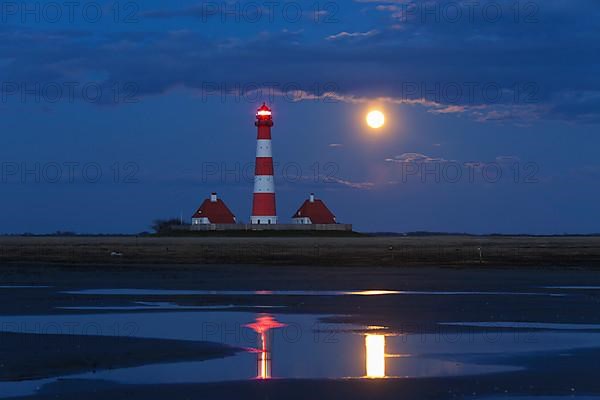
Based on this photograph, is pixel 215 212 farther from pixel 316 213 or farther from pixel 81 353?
pixel 81 353

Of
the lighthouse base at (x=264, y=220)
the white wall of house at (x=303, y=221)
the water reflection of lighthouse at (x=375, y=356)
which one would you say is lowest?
the water reflection of lighthouse at (x=375, y=356)

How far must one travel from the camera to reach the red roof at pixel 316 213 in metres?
112

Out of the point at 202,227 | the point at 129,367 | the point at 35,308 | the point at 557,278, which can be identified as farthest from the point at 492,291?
the point at 202,227

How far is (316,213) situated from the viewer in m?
112

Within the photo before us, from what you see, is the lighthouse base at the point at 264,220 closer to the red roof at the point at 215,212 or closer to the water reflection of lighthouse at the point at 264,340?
the red roof at the point at 215,212

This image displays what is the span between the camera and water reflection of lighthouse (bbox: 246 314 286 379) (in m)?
15.8

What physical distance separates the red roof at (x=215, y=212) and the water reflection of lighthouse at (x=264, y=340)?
87374 mm

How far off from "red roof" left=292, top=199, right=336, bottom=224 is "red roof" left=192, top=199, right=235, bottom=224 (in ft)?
23.2

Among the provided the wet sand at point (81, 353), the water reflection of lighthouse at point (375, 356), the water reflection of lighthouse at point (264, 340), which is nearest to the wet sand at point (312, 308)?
the wet sand at point (81, 353)

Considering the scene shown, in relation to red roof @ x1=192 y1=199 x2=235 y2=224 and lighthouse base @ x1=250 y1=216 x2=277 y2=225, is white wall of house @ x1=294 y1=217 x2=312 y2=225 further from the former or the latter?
lighthouse base @ x1=250 y1=216 x2=277 y2=225

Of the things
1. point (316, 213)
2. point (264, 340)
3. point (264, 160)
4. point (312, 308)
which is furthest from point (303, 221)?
point (264, 340)

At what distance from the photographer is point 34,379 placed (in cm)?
1473

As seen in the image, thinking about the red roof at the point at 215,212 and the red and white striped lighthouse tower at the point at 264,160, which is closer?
the red and white striped lighthouse tower at the point at 264,160

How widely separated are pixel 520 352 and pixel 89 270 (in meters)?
29.0
